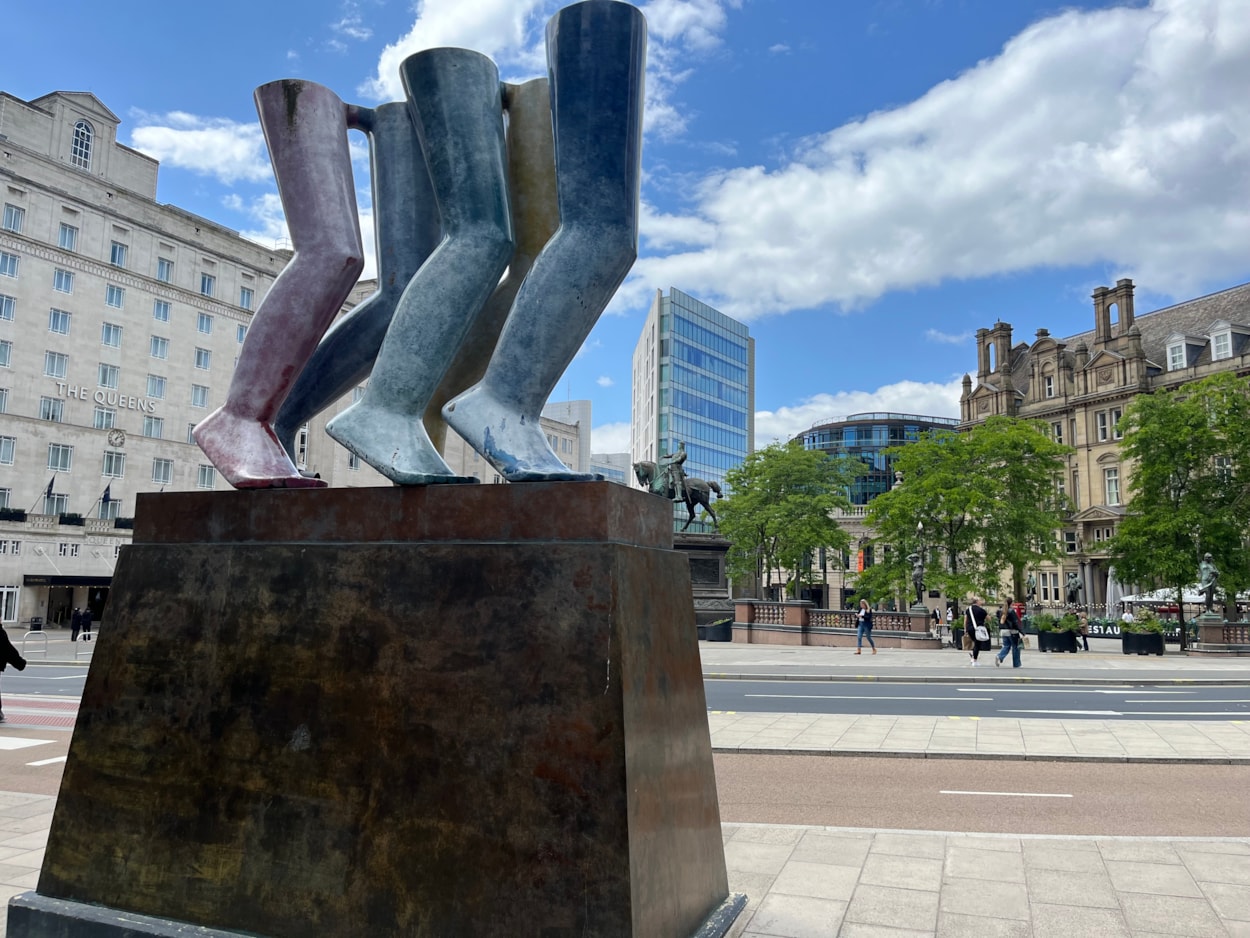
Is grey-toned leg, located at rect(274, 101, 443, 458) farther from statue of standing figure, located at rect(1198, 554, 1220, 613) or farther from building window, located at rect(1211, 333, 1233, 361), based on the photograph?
building window, located at rect(1211, 333, 1233, 361)

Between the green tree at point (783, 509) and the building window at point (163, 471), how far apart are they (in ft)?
105

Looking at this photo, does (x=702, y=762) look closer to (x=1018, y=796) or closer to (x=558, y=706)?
Result: (x=558, y=706)

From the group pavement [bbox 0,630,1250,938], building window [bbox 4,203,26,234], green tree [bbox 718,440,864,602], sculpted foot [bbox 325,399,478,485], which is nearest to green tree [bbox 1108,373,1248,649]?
green tree [bbox 718,440,864,602]

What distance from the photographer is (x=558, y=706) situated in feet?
9.93

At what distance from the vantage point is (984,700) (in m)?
16.6

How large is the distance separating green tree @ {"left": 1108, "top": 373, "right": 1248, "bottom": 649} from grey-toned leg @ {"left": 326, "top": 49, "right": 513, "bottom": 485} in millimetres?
38614

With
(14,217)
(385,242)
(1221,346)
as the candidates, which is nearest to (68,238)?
(14,217)

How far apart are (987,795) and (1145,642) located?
87.2ft

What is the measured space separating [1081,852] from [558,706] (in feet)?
15.2

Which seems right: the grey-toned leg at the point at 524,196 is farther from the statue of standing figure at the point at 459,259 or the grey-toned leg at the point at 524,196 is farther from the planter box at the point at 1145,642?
the planter box at the point at 1145,642

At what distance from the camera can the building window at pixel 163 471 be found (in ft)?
165

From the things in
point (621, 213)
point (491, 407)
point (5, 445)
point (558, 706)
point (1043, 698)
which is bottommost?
point (1043, 698)

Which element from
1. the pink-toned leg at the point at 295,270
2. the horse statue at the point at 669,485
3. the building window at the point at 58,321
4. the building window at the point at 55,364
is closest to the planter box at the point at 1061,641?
the horse statue at the point at 669,485

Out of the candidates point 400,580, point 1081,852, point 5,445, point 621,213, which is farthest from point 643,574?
point 5,445
